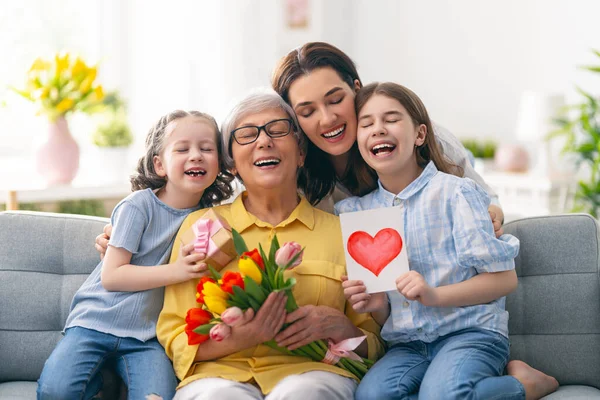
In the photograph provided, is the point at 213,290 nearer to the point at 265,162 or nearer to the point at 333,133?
the point at 265,162

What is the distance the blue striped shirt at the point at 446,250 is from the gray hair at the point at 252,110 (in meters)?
0.38

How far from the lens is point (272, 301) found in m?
1.84

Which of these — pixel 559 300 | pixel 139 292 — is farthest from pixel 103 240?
pixel 559 300

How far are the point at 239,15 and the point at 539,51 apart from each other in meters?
2.03

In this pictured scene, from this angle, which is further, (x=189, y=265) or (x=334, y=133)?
(x=334, y=133)

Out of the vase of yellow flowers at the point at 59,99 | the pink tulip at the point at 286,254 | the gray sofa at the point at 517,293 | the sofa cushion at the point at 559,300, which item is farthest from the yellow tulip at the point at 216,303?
the vase of yellow flowers at the point at 59,99

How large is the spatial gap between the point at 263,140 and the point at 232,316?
54cm

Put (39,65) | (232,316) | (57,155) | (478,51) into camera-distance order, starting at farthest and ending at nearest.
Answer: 1. (478,51)
2. (57,155)
3. (39,65)
4. (232,316)

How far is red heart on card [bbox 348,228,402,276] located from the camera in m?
1.94

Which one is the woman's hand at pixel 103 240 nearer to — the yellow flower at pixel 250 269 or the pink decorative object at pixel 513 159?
the yellow flower at pixel 250 269

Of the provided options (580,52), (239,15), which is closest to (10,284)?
(239,15)

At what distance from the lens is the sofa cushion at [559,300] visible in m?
2.15

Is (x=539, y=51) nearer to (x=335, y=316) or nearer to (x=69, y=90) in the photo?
(x=69, y=90)

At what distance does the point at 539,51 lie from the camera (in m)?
5.16
